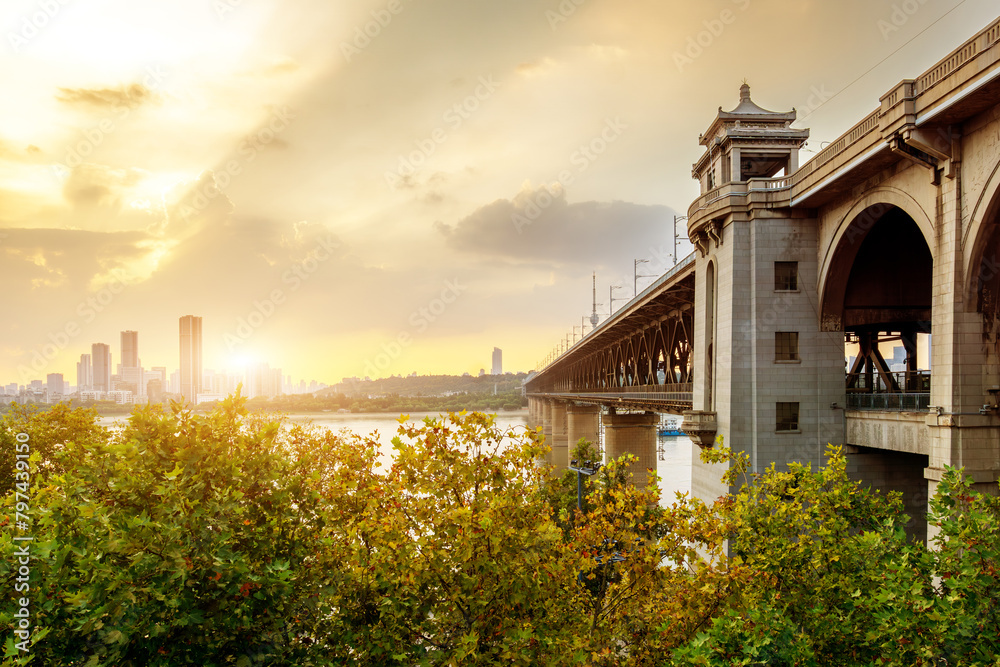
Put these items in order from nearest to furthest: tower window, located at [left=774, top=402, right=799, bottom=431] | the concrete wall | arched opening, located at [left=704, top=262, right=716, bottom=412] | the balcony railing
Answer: the concrete wall → the balcony railing → tower window, located at [left=774, top=402, right=799, bottom=431] → arched opening, located at [left=704, top=262, right=716, bottom=412]

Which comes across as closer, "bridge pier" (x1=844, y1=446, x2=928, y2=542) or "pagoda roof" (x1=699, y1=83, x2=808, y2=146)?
"bridge pier" (x1=844, y1=446, x2=928, y2=542)

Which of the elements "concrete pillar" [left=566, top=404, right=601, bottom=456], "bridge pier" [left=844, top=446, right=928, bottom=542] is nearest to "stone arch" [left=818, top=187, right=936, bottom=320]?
"bridge pier" [left=844, top=446, right=928, bottom=542]

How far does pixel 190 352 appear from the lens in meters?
84.1

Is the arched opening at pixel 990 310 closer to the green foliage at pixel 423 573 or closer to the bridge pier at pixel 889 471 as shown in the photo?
the bridge pier at pixel 889 471

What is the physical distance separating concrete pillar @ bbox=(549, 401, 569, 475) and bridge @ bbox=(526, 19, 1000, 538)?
5828cm

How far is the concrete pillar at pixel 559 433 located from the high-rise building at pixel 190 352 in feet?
168

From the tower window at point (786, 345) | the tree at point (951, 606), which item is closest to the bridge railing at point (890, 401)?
the tower window at point (786, 345)

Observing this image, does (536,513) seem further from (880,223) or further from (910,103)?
(880,223)

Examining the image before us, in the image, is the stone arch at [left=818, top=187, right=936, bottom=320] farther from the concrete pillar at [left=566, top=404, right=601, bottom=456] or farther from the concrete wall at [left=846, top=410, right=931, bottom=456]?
the concrete pillar at [left=566, top=404, right=601, bottom=456]

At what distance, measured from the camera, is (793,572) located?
11.8 meters

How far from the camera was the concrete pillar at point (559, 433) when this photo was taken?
299ft

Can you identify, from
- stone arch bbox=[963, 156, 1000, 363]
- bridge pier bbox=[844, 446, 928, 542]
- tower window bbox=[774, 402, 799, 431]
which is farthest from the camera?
tower window bbox=[774, 402, 799, 431]

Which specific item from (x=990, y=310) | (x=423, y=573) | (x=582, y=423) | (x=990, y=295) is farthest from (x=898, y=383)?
(x=582, y=423)

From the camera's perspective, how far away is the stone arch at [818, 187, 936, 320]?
18.0 metres
